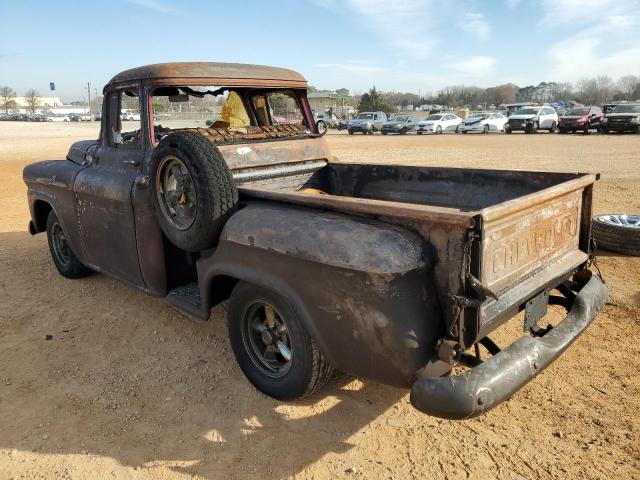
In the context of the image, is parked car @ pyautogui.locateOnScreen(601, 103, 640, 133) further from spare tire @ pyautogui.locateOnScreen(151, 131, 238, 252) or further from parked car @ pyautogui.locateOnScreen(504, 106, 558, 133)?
spare tire @ pyautogui.locateOnScreen(151, 131, 238, 252)

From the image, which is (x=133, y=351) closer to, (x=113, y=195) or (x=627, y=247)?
(x=113, y=195)

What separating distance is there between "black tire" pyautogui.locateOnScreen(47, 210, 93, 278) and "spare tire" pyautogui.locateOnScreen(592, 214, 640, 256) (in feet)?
17.7

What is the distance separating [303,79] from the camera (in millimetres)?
4633

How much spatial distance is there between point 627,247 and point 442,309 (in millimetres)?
3954

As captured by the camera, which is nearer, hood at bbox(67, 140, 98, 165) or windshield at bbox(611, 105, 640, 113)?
hood at bbox(67, 140, 98, 165)

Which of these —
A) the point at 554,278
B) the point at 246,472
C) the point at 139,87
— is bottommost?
the point at 246,472

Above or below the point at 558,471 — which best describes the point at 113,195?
above

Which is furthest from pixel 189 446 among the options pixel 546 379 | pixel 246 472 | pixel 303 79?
pixel 303 79

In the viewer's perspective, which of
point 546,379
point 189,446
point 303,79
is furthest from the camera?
point 303,79

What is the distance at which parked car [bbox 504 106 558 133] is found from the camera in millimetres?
27578

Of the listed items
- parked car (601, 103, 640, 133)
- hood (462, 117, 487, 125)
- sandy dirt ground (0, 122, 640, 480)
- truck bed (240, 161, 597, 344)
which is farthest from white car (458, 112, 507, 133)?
truck bed (240, 161, 597, 344)

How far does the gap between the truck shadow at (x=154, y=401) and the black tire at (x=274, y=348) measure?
146 mm

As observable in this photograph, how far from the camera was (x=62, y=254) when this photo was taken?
17.1 ft

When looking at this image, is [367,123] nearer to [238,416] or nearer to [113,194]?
[113,194]
